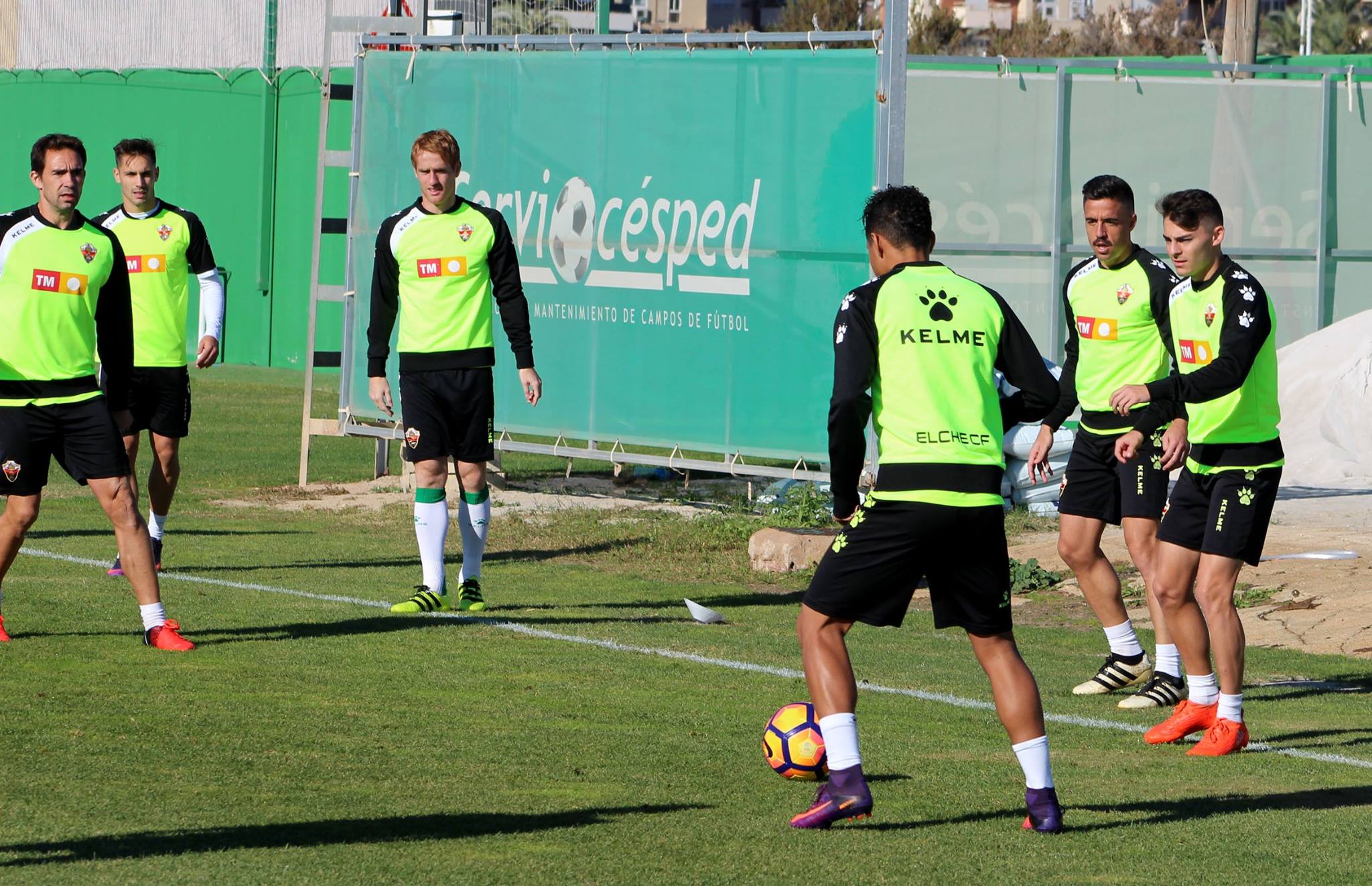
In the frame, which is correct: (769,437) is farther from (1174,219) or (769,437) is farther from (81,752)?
(81,752)

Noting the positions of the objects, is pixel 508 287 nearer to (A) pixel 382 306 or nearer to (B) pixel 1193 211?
(A) pixel 382 306

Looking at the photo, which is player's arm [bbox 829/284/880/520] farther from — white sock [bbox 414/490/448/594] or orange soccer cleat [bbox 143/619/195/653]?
white sock [bbox 414/490/448/594]

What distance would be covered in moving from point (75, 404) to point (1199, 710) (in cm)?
505

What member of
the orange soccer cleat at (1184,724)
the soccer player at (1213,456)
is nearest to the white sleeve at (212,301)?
the soccer player at (1213,456)

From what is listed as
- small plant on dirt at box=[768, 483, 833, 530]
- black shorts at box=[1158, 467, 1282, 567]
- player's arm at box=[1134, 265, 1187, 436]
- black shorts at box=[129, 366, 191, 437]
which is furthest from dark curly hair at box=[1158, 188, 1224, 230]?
small plant on dirt at box=[768, 483, 833, 530]

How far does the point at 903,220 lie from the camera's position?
597 cm

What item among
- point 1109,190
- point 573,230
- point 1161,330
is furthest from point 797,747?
point 573,230

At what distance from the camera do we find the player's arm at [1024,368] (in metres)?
5.97

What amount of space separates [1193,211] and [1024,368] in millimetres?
1871

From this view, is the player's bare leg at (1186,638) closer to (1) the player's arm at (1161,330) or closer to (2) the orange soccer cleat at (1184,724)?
(2) the orange soccer cleat at (1184,724)

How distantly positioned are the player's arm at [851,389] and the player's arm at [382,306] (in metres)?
4.84

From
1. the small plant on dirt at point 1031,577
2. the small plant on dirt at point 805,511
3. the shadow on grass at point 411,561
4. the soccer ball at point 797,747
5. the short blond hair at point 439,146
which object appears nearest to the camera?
the soccer ball at point 797,747

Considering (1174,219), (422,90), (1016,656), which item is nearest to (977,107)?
(422,90)

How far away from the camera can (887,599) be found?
5973 mm
